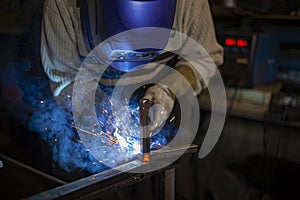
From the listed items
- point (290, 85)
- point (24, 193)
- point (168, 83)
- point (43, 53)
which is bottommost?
point (290, 85)

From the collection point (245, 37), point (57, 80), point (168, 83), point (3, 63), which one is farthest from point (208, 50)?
point (3, 63)

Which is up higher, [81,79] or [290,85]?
[81,79]

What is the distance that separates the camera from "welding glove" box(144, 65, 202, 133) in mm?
1142

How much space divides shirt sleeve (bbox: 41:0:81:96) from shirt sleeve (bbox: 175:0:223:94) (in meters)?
0.48

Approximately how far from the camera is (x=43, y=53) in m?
1.25

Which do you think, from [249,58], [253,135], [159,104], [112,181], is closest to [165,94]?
[159,104]

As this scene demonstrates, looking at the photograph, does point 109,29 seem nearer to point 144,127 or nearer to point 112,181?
point 144,127

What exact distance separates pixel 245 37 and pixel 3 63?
134 cm

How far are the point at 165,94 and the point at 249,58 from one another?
945 millimetres

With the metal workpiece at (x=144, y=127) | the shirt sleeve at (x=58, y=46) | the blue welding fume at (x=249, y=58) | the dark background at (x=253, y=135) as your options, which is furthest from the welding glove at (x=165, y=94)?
the blue welding fume at (x=249, y=58)

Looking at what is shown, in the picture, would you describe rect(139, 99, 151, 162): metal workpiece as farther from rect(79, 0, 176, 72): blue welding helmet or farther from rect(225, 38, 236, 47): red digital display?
rect(225, 38, 236, 47): red digital display

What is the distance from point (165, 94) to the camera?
52.9 inches

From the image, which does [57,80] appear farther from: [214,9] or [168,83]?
[214,9]

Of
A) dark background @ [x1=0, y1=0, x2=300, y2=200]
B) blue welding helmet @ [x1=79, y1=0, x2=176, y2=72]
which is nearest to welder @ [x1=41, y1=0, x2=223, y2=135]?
blue welding helmet @ [x1=79, y1=0, x2=176, y2=72]
